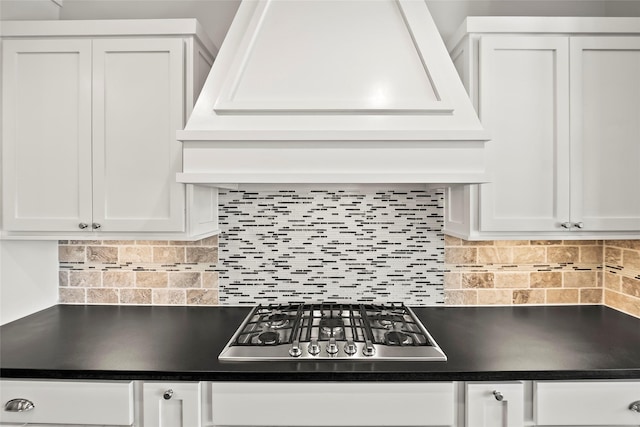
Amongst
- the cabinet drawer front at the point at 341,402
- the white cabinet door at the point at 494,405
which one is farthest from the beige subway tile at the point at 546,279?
the cabinet drawer front at the point at 341,402

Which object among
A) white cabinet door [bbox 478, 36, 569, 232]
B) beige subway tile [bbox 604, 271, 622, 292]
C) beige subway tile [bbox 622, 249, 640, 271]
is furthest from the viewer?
A: beige subway tile [bbox 604, 271, 622, 292]

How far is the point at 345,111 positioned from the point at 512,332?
1163 mm

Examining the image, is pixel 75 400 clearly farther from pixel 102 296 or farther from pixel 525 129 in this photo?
pixel 525 129

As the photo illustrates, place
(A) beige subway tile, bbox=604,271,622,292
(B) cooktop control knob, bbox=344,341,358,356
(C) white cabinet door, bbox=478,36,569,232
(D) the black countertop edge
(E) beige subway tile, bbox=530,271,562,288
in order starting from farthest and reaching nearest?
(E) beige subway tile, bbox=530,271,562,288
(A) beige subway tile, bbox=604,271,622,292
(C) white cabinet door, bbox=478,36,569,232
(B) cooktop control knob, bbox=344,341,358,356
(D) the black countertop edge

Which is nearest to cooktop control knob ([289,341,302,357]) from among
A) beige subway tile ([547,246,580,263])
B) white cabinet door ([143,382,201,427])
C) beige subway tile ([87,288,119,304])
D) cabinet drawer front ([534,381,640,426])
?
white cabinet door ([143,382,201,427])

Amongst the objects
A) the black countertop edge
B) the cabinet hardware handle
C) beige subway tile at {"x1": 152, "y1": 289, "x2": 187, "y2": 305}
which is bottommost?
the cabinet hardware handle

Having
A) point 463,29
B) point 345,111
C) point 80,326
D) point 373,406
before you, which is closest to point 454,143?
point 345,111

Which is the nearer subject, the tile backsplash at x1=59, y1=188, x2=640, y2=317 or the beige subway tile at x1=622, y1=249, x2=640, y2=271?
the beige subway tile at x1=622, y1=249, x2=640, y2=271

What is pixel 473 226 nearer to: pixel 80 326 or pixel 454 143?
pixel 454 143

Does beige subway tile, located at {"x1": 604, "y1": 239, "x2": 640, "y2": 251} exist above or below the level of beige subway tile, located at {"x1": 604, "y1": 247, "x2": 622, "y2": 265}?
above

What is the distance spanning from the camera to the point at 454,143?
58.5 inches

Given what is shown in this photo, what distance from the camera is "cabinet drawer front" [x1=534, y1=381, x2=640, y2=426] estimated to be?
4.56 feet

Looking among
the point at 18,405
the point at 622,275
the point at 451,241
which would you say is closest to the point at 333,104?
the point at 451,241

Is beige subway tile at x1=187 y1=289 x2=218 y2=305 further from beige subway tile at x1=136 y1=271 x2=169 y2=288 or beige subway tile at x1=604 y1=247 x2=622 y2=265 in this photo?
beige subway tile at x1=604 y1=247 x2=622 y2=265
